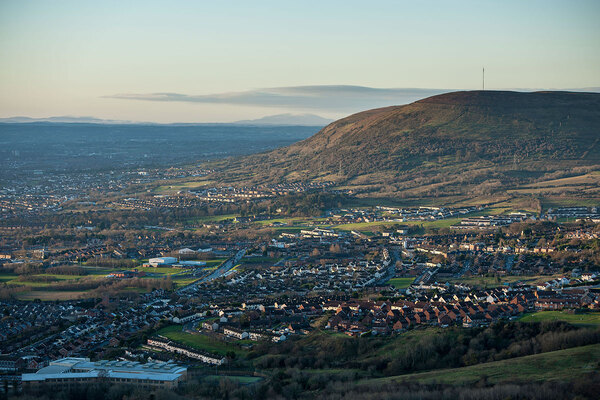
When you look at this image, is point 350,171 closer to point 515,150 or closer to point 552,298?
point 515,150

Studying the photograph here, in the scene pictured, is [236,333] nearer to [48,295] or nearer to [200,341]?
[200,341]

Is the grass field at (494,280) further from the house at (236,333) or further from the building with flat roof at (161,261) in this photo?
the building with flat roof at (161,261)

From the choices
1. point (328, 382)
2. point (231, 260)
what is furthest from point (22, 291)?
point (328, 382)

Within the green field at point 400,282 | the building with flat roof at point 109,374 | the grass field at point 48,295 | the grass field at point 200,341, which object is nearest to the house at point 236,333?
the grass field at point 200,341

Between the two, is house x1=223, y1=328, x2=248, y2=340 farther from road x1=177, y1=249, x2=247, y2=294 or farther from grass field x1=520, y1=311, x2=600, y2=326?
grass field x1=520, y1=311, x2=600, y2=326

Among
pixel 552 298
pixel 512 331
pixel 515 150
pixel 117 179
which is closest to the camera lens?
pixel 512 331

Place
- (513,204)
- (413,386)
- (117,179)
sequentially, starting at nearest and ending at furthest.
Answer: (413,386), (513,204), (117,179)

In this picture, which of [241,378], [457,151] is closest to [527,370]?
[241,378]

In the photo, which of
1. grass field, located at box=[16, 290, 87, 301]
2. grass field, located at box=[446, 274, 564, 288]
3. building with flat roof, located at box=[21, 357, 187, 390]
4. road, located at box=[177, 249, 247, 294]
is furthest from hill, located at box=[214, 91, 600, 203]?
building with flat roof, located at box=[21, 357, 187, 390]
